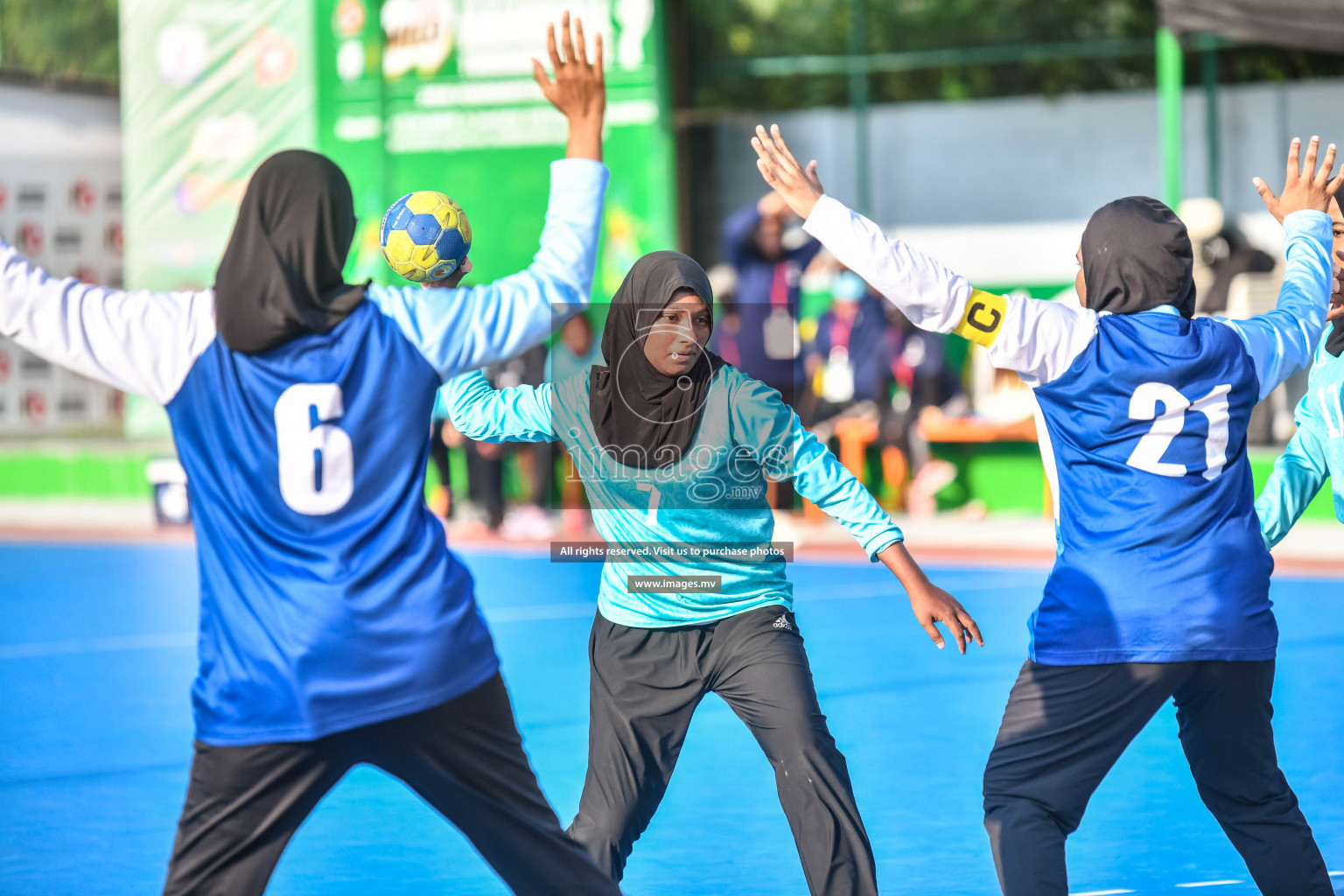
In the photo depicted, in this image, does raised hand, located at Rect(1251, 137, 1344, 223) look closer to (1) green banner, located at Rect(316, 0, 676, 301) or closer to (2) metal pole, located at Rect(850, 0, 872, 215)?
(1) green banner, located at Rect(316, 0, 676, 301)

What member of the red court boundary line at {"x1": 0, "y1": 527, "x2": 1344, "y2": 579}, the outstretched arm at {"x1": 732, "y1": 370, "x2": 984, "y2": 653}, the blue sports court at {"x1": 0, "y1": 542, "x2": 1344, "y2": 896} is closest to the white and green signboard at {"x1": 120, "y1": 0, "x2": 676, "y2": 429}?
the red court boundary line at {"x1": 0, "y1": 527, "x2": 1344, "y2": 579}

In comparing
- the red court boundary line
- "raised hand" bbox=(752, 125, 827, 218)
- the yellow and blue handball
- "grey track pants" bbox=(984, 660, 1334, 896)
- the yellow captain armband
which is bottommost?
the red court boundary line

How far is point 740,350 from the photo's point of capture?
14344 millimetres

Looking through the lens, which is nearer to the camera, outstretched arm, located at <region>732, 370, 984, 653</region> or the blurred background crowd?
outstretched arm, located at <region>732, 370, 984, 653</region>

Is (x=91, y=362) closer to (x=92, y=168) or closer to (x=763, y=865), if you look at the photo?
(x=763, y=865)

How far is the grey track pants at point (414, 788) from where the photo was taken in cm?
331

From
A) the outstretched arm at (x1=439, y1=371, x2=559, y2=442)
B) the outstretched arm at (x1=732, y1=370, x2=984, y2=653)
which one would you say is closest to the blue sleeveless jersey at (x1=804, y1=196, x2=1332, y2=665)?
the outstretched arm at (x1=732, y1=370, x2=984, y2=653)

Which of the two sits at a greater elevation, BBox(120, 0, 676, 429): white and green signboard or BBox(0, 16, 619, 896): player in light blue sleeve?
BBox(120, 0, 676, 429): white and green signboard

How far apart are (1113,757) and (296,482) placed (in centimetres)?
213

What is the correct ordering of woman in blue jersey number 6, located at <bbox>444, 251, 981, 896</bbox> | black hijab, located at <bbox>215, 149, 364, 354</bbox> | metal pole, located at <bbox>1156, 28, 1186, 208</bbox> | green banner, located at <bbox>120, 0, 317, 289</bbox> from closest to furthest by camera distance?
black hijab, located at <bbox>215, 149, 364, 354</bbox>, woman in blue jersey number 6, located at <bbox>444, 251, 981, 896</bbox>, metal pole, located at <bbox>1156, 28, 1186, 208</bbox>, green banner, located at <bbox>120, 0, 317, 289</bbox>

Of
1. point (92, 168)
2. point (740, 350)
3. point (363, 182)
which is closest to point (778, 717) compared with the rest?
point (740, 350)

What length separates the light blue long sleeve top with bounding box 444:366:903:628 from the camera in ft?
14.1

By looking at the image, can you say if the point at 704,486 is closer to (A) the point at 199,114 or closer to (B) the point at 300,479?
(B) the point at 300,479

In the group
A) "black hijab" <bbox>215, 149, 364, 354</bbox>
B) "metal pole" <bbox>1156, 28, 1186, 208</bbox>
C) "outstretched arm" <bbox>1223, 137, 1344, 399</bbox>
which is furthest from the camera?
"metal pole" <bbox>1156, 28, 1186, 208</bbox>
